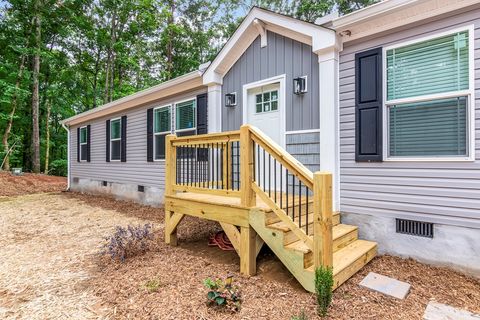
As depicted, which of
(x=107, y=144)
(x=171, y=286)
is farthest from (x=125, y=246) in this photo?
(x=107, y=144)

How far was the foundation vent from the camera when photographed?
3.24m

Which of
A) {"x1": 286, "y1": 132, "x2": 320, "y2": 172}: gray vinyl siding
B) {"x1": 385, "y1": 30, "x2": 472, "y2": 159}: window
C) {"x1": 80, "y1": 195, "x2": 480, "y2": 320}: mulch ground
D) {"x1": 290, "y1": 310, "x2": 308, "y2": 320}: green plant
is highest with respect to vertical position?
{"x1": 385, "y1": 30, "x2": 472, "y2": 159}: window

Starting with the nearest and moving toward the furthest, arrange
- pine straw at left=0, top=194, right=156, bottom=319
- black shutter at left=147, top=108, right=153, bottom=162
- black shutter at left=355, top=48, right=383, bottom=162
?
pine straw at left=0, top=194, right=156, bottom=319, black shutter at left=355, top=48, right=383, bottom=162, black shutter at left=147, top=108, right=153, bottom=162

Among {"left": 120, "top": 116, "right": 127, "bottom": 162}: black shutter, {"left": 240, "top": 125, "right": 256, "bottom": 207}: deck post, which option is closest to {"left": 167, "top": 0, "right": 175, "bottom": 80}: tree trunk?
{"left": 120, "top": 116, "right": 127, "bottom": 162}: black shutter

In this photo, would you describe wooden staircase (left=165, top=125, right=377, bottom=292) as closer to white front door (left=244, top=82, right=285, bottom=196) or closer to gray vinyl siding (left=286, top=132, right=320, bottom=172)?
gray vinyl siding (left=286, top=132, right=320, bottom=172)

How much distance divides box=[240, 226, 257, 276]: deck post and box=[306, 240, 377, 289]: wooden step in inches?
27.0

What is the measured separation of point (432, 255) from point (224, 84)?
4264 mm

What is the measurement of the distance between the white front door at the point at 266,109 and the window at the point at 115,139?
5324 millimetres

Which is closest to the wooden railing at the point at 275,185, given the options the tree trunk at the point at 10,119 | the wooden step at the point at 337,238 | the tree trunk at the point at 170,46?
the wooden step at the point at 337,238

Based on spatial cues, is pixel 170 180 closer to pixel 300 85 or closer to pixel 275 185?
pixel 275 185

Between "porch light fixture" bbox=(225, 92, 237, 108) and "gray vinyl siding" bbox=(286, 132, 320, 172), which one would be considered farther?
"porch light fixture" bbox=(225, 92, 237, 108)

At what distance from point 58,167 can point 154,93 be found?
16.1 metres

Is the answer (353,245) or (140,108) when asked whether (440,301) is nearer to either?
(353,245)

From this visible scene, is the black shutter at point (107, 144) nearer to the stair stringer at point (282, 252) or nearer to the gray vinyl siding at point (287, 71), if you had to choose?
the gray vinyl siding at point (287, 71)
